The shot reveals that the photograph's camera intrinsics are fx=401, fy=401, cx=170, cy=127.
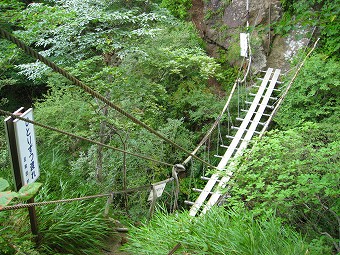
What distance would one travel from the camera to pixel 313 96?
7613 millimetres

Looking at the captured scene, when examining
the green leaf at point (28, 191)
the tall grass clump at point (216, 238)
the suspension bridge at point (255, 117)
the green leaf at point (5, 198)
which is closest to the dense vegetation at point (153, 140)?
the tall grass clump at point (216, 238)

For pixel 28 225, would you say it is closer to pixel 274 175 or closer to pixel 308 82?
pixel 274 175

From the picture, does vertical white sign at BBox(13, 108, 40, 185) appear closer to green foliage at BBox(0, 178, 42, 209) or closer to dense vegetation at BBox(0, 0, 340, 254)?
dense vegetation at BBox(0, 0, 340, 254)

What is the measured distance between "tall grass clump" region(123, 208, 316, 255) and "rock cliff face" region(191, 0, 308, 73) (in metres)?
6.57

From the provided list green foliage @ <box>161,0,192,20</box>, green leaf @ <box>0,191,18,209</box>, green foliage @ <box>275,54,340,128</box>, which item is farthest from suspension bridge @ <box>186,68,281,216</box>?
green leaf @ <box>0,191,18,209</box>

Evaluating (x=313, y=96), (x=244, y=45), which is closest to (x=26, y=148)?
(x=313, y=96)

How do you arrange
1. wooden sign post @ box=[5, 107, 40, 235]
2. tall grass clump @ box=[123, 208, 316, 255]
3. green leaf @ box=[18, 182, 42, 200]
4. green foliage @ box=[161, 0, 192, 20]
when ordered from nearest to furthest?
green leaf @ box=[18, 182, 42, 200] → wooden sign post @ box=[5, 107, 40, 235] → tall grass clump @ box=[123, 208, 316, 255] → green foliage @ box=[161, 0, 192, 20]

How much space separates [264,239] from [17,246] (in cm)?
149

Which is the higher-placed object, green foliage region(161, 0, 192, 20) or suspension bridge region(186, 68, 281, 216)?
green foliage region(161, 0, 192, 20)

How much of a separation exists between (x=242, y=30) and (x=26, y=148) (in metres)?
7.77

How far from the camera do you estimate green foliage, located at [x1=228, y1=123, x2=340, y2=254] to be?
131 inches

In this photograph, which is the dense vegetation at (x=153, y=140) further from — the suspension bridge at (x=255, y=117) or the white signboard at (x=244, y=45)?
the white signboard at (x=244, y=45)

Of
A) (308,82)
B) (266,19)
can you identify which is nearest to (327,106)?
(308,82)

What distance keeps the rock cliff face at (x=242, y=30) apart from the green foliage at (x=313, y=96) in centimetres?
128
